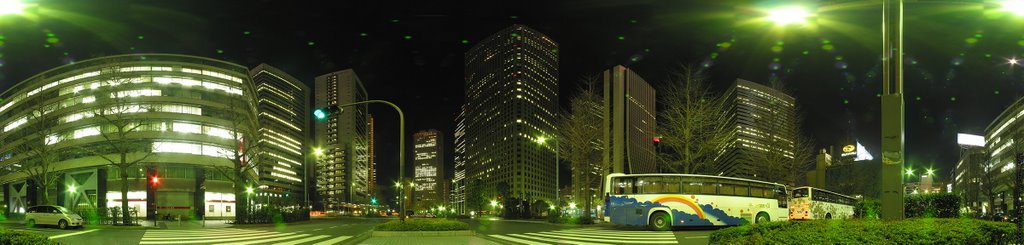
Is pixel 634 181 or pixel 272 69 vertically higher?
pixel 272 69

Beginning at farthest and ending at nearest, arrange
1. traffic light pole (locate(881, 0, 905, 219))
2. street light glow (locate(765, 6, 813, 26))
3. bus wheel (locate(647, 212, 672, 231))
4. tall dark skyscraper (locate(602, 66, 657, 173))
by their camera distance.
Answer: tall dark skyscraper (locate(602, 66, 657, 173)) < bus wheel (locate(647, 212, 672, 231)) < street light glow (locate(765, 6, 813, 26)) < traffic light pole (locate(881, 0, 905, 219))

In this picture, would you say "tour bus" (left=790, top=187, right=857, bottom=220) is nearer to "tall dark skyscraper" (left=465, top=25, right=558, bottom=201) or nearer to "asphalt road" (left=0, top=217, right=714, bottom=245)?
"asphalt road" (left=0, top=217, right=714, bottom=245)

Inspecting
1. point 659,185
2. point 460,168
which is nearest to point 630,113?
point 659,185

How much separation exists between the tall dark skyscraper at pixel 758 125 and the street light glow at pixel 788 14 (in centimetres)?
2741

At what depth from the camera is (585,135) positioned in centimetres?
3731

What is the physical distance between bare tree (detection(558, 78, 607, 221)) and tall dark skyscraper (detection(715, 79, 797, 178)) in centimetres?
809

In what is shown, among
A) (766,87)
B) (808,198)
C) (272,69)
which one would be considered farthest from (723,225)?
(272,69)

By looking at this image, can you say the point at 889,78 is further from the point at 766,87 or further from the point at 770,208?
the point at 766,87

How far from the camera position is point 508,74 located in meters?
95.4

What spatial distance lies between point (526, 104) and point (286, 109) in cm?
8619

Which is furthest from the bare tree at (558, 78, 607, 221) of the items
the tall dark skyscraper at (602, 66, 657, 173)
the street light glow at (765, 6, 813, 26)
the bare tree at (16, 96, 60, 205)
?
the bare tree at (16, 96, 60, 205)

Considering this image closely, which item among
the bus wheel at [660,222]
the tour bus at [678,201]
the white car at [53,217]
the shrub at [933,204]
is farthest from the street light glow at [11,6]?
the white car at [53,217]

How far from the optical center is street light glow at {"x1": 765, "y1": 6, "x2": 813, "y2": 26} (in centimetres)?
1044

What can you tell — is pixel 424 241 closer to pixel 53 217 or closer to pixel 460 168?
pixel 53 217
